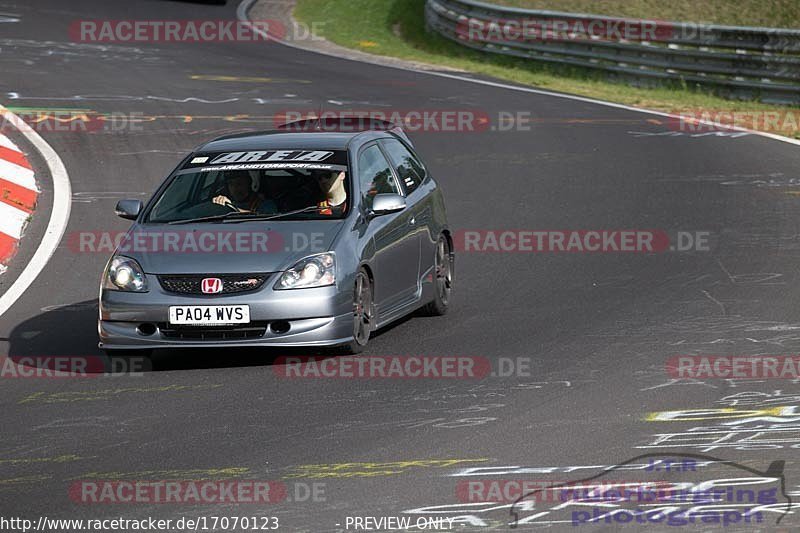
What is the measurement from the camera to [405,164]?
11844mm

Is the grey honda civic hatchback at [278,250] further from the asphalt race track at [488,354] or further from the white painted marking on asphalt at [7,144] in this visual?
the white painted marking on asphalt at [7,144]

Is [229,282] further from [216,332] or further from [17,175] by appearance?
[17,175]

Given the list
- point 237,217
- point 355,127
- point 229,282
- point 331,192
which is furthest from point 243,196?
point 355,127

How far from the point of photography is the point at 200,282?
9594 millimetres

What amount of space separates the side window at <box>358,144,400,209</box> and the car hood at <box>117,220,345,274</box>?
691mm

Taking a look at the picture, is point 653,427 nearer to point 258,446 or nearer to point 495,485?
point 495,485

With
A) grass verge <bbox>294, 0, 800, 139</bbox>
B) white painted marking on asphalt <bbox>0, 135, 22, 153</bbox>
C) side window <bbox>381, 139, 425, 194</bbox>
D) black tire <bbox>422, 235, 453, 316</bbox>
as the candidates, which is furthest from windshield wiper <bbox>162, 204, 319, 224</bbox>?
grass verge <bbox>294, 0, 800, 139</bbox>

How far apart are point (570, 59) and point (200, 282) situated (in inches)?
749

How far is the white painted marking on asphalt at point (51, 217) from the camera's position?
40.6ft

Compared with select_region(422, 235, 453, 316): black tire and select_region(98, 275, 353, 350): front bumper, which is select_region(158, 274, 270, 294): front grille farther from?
select_region(422, 235, 453, 316): black tire

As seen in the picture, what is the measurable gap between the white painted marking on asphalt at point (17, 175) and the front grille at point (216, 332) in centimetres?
697

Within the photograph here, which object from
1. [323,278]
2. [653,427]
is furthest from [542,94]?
[653,427]

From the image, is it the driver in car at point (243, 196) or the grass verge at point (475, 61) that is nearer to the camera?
the driver in car at point (243, 196)

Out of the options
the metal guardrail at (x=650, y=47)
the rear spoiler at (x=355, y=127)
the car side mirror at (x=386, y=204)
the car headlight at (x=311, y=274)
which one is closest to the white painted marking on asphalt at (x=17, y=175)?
the rear spoiler at (x=355, y=127)
